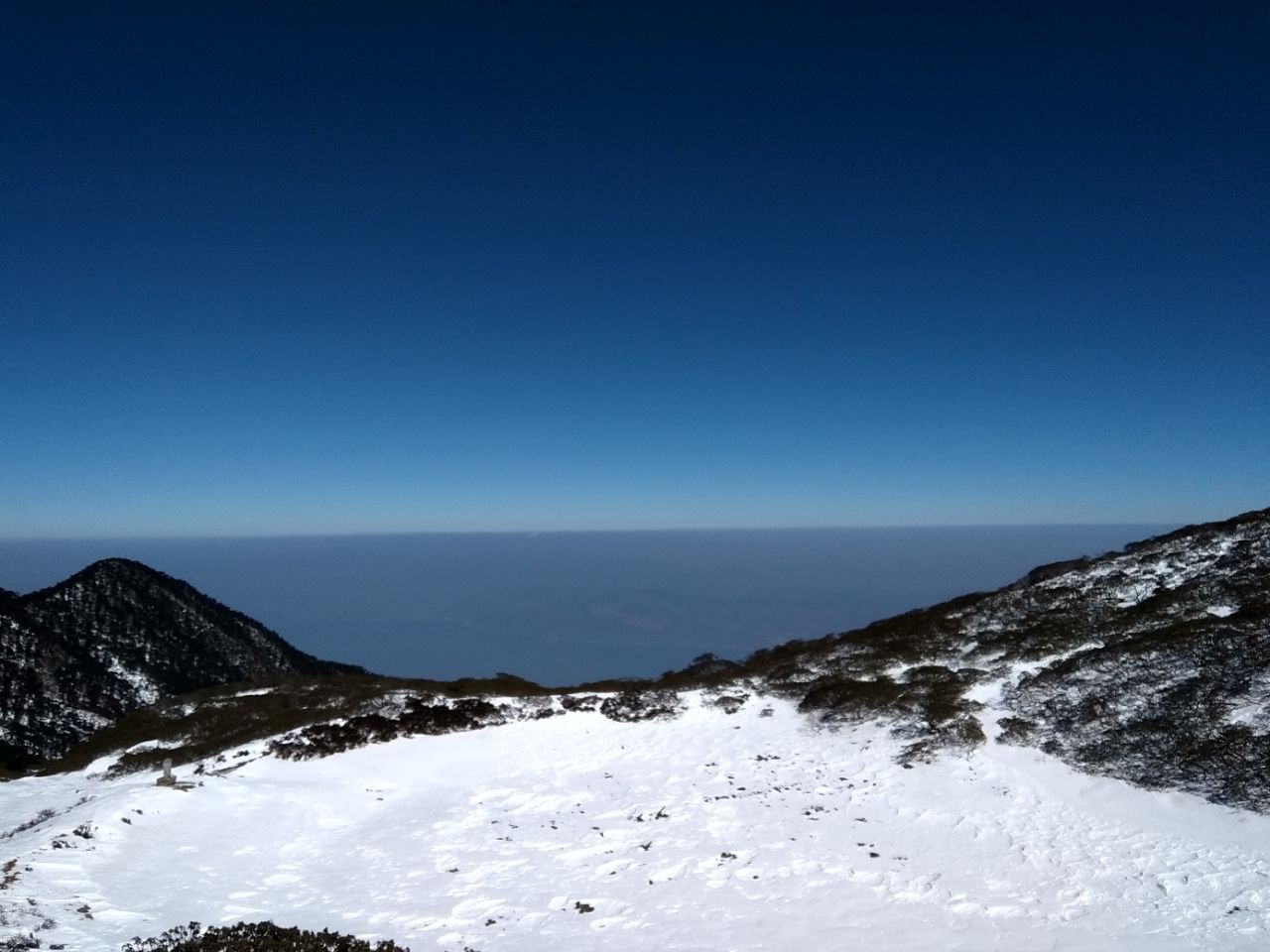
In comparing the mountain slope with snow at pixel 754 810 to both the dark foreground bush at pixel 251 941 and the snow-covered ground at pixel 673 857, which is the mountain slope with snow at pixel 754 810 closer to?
the snow-covered ground at pixel 673 857

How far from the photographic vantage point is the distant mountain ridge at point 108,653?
5538cm

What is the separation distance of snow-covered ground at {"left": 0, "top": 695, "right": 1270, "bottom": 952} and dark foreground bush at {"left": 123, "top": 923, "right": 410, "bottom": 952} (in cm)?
83

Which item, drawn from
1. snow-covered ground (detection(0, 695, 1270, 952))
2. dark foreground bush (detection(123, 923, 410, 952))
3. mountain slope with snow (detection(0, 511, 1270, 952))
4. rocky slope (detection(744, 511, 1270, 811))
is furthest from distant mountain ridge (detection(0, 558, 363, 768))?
rocky slope (detection(744, 511, 1270, 811))

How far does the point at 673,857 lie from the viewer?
57.2ft

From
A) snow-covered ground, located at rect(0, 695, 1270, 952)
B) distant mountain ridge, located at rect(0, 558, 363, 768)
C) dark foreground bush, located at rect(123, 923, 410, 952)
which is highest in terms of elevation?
dark foreground bush, located at rect(123, 923, 410, 952)

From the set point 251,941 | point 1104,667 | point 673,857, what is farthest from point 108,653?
point 1104,667

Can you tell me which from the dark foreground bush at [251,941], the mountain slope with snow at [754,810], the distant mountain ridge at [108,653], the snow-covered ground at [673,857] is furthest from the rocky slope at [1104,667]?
the distant mountain ridge at [108,653]

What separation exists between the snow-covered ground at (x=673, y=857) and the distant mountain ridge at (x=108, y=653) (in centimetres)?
3926

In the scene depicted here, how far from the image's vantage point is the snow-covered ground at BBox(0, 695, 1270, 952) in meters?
13.5

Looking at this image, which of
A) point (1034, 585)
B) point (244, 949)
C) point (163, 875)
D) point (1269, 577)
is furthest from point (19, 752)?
point (1269, 577)

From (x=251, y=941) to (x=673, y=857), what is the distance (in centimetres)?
1015

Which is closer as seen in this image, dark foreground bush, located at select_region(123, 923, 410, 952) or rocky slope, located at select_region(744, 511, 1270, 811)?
dark foreground bush, located at select_region(123, 923, 410, 952)

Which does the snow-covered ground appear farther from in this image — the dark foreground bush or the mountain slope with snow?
the dark foreground bush

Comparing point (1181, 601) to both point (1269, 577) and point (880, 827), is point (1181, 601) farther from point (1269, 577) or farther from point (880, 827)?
point (880, 827)
